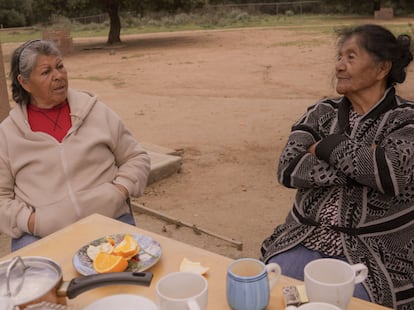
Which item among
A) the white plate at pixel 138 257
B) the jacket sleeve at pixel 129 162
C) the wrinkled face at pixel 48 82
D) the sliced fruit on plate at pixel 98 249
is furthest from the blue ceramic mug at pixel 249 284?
the wrinkled face at pixel 48 82

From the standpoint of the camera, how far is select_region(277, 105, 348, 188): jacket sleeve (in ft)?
7.26

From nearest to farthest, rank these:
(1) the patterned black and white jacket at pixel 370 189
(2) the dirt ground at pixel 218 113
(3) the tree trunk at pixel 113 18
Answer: (1) the patterned black and white jacket at pixel 370 189 → (2) the dirt ground at pixel 218 113 → (3) the tree trunk at pixel 113 18

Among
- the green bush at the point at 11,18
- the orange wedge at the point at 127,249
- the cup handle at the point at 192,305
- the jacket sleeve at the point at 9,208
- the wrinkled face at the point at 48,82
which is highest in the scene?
the wrinkled face at the point at 48,82

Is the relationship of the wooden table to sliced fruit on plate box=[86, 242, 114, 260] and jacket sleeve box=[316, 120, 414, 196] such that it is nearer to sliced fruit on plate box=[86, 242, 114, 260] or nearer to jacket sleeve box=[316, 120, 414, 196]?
sliced fruit on plate box=[86, 242, 114, 260]

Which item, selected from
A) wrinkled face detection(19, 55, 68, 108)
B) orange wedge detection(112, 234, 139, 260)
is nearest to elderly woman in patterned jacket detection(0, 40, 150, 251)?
wrinkled face detection(19, 55, 68, 108)

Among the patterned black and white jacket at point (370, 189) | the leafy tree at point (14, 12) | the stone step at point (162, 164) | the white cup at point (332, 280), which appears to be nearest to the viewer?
the white cup at point (332, 280)

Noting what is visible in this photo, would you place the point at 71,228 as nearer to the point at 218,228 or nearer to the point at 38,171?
the point at 38,171

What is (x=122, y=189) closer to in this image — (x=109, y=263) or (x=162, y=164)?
(x=109, y=263)

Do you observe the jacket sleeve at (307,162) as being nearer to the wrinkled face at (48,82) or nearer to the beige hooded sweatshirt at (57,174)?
the beige hooded sweatshirt at (57,174)

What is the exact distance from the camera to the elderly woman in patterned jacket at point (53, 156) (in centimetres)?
246

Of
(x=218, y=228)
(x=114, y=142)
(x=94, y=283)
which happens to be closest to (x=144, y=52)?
(x=218, y=228)

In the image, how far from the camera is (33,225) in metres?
2.43

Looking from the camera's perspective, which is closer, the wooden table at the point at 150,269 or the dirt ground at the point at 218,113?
the wooden table at the point at 150,269

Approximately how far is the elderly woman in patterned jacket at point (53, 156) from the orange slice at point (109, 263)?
0.81m
